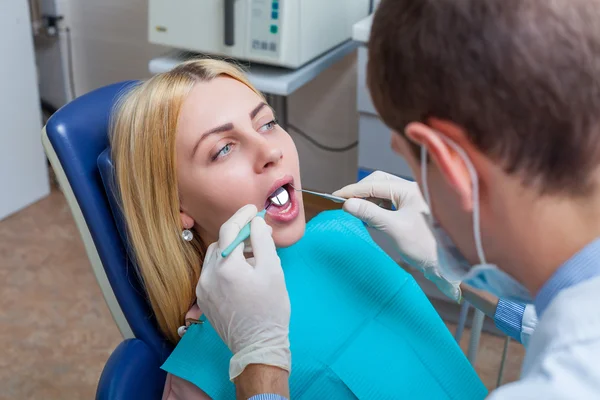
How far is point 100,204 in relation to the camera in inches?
51.5

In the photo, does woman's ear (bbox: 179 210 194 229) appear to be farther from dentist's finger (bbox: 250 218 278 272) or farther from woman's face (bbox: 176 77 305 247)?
dentist's finger (bbox: 250 218 278 272)

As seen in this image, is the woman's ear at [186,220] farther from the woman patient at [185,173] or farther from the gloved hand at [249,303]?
the gloved hand at [249,303]

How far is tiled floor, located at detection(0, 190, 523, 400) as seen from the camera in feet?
7.14

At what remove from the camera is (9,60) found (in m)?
2.77

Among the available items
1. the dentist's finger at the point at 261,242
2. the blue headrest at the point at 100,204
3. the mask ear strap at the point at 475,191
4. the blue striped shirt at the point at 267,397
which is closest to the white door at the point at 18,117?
the blue headrest at the point at 100,204

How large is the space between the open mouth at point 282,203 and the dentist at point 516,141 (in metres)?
0.48

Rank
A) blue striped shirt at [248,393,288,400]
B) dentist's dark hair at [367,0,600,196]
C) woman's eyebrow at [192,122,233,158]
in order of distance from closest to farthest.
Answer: dentist's dark hair at [367,0,600,196] < blue striped shirt at [248,393,288,400] < woman's eyebrow at [192,122,233,158]

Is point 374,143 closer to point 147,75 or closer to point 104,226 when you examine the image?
point 104,226

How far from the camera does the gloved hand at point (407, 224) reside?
1.31m

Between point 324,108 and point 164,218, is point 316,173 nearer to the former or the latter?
point 324,108

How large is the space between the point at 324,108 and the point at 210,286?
1891 millimetres

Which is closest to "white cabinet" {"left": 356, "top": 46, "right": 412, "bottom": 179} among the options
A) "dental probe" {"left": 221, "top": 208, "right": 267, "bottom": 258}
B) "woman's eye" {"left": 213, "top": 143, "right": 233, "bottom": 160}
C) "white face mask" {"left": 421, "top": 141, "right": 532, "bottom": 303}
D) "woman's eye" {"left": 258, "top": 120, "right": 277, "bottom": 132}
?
"woman's eye" {"left": 258, "top": 120, "right": 277, "bottom": 132}

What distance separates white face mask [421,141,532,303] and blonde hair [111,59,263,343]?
21.2 inches

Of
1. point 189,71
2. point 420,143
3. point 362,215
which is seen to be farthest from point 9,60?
point 420,143
